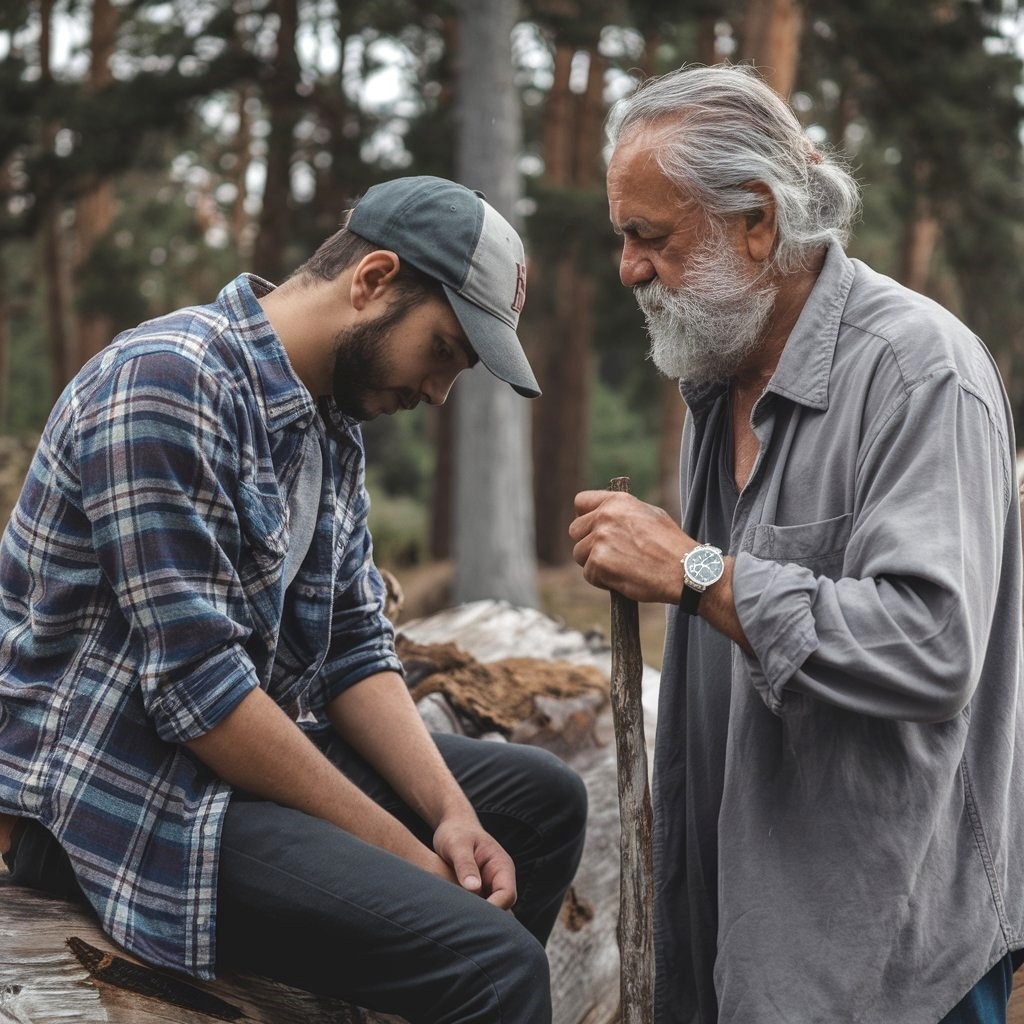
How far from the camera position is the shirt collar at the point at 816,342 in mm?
2244

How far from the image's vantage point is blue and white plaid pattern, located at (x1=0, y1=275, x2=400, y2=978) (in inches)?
84.0

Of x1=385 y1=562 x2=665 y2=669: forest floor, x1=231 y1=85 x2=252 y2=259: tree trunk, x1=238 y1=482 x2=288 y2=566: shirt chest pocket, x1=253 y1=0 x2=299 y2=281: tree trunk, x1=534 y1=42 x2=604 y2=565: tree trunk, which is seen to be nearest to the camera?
x1=238 y1=482 x2=288 y2=566: shirt chest pocket

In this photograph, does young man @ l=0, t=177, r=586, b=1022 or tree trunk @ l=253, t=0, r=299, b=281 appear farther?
tree trunk @ l=253, t=0, r=299, b=281

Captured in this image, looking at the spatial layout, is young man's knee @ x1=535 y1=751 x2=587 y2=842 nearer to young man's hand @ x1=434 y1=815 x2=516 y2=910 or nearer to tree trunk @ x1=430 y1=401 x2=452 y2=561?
young man's hand @ x1=434 y1=815 x2=516 y2=910

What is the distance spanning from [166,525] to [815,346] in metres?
1.27

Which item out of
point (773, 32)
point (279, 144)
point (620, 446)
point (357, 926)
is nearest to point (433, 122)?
point (279, 144)

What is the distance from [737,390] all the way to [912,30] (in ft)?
32.6

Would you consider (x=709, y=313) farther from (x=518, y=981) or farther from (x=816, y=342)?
(x=518, y=981)

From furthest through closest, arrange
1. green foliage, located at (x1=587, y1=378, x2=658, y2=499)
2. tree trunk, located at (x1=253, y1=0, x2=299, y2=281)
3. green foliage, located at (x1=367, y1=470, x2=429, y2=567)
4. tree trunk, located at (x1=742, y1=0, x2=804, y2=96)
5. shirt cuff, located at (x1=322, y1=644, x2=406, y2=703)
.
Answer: green foliage, located at (x1=587, y1=378, x2=658, y2=499) → green foliage, located at (x1=367, y1=470, x2=429, y2=567) → tree trunk, located at (x1=253, y1=0, x2=299, y2=281) → tree trunk, located at (x1=742, y1=0, x2=804, y2=96) → shirt cuff, located at (x1=322, y1=644, x2=406, y2=703)

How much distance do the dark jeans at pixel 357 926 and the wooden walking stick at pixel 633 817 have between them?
0.30 m

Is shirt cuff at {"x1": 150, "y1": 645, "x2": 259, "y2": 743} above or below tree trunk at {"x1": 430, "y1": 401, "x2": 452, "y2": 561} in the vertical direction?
above

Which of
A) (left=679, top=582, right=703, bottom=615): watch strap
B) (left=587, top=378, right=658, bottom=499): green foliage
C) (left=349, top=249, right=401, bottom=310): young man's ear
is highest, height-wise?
(left=349, top=249, right=401, bottom=310): young man's ear

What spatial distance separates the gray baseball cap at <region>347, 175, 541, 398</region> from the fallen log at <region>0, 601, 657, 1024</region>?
137 centimetres

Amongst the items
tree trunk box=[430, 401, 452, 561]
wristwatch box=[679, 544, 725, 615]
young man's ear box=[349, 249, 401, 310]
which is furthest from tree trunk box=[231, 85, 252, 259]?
wristwatch box=[679, 544, 725, 615]
